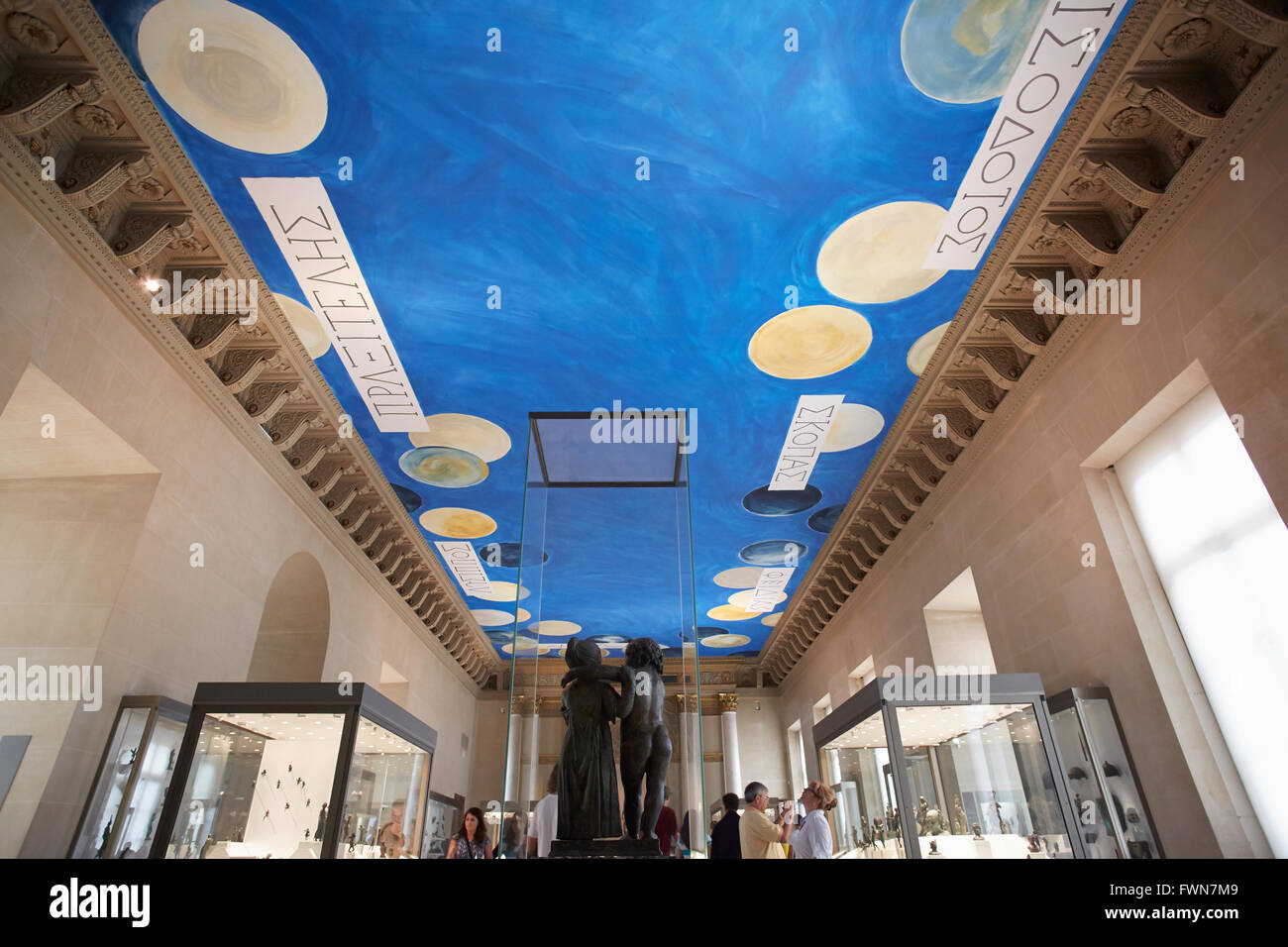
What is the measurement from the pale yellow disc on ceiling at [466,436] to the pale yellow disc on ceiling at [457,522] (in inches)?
81.8

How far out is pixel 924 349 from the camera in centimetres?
813

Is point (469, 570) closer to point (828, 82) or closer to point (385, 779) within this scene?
point (385, 779)

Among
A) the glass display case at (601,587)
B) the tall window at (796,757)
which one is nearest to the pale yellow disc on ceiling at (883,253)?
the glass display case at (601,587)

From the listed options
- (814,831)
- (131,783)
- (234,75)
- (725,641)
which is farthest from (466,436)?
(725,641)

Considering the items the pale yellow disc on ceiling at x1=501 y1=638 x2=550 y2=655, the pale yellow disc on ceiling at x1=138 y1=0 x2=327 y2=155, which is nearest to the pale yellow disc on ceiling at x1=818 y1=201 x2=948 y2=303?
the pale yellow disc on ceiling at x1=501 y1=638 x2=550 y2=655

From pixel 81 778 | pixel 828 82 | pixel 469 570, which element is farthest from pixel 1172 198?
pixel 469 570

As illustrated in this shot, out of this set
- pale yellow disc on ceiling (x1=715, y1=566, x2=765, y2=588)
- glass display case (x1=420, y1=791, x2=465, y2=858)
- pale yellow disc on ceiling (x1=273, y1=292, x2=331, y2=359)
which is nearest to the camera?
pale yellow disc on ceiling (x1=273, y1=292, x2=331, y2=359)

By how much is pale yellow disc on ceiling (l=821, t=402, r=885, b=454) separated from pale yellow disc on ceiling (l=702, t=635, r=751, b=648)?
30.2ft

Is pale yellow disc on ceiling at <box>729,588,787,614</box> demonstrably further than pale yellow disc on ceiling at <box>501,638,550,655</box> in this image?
Yes

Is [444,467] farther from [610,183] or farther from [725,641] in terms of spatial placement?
[725,641]

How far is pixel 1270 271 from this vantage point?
4.52 metres

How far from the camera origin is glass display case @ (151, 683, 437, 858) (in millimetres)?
5910

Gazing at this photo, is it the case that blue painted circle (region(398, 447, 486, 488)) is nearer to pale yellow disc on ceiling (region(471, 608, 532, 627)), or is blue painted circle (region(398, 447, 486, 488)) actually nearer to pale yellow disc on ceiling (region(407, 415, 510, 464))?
pale yellow disc on ceiling (region(407, 415, 510, 464))

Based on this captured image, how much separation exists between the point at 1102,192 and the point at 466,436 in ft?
25.1
